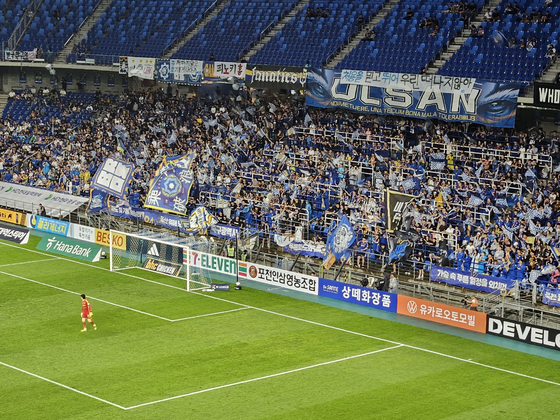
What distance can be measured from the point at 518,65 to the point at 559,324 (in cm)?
1329

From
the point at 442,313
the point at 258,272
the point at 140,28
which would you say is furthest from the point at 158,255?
the point at 140,28

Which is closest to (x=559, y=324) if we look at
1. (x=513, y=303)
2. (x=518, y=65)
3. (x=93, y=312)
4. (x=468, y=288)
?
(x=513, y=303)

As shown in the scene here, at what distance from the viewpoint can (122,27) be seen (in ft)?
191

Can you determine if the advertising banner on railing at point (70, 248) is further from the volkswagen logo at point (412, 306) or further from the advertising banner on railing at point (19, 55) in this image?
the advertising banner on railing at point (19, 55)

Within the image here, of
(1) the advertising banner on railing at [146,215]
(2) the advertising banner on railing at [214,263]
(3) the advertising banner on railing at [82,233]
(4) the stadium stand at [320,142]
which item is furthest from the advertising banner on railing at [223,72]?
(2) the advertising banner on railing at [214,263]

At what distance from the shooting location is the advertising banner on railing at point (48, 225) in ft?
151

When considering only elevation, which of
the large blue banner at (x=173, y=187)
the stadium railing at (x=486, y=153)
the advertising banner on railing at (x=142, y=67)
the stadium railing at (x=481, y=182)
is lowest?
the large blue banner at (x=173, y=187)

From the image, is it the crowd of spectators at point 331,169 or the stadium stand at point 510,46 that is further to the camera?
the stadium stand at point 510,46

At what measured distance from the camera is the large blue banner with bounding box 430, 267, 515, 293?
32.6 meters

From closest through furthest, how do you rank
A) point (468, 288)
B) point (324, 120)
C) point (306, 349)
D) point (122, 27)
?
point (306, 349), point (468, 288), point (324, 120), point (122, 27)

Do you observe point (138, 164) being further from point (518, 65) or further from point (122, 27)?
point (518, 65)

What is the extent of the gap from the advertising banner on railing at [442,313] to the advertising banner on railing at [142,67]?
78.0 feet

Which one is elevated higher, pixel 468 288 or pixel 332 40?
pixel 332 40

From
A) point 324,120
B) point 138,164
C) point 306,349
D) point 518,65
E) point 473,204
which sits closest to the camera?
point 306,349
